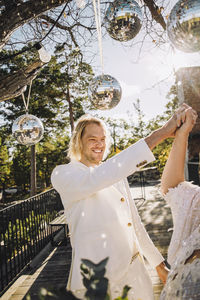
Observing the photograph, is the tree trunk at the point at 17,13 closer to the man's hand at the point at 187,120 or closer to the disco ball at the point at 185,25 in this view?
the disco ball at the point at 185,25

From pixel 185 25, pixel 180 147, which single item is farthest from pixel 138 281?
pixel 185 25

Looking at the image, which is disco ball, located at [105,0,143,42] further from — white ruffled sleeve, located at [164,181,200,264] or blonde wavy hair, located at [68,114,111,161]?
white ruffled sleeve, located at [164,181,200,264]

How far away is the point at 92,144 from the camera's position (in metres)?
1.53

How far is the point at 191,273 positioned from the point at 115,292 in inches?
9.7

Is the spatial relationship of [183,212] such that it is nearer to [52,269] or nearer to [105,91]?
[105,91]

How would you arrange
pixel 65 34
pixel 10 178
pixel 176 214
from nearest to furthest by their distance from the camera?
pixel 176 214 < pixel 65 34 < pixel 10 178

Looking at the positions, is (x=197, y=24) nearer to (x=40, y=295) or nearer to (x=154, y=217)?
(x=40, y=295)

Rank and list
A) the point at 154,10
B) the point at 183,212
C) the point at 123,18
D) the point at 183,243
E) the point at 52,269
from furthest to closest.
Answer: the point at 52,269, the point at 154,10, the point at 123,18, the point at 183,212, the point at 183,243

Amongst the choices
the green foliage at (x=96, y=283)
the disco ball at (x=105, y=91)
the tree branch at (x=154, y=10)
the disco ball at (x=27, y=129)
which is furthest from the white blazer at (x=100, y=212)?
the tree branch at (x=154, y=10)

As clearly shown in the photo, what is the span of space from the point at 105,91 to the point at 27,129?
4.30ft

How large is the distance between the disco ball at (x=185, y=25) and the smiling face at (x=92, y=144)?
81 cm

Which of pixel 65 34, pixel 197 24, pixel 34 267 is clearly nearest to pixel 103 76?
pixel 197 24

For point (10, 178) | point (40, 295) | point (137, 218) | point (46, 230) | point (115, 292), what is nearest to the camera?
point (40, 295)

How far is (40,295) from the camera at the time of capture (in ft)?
1.62
